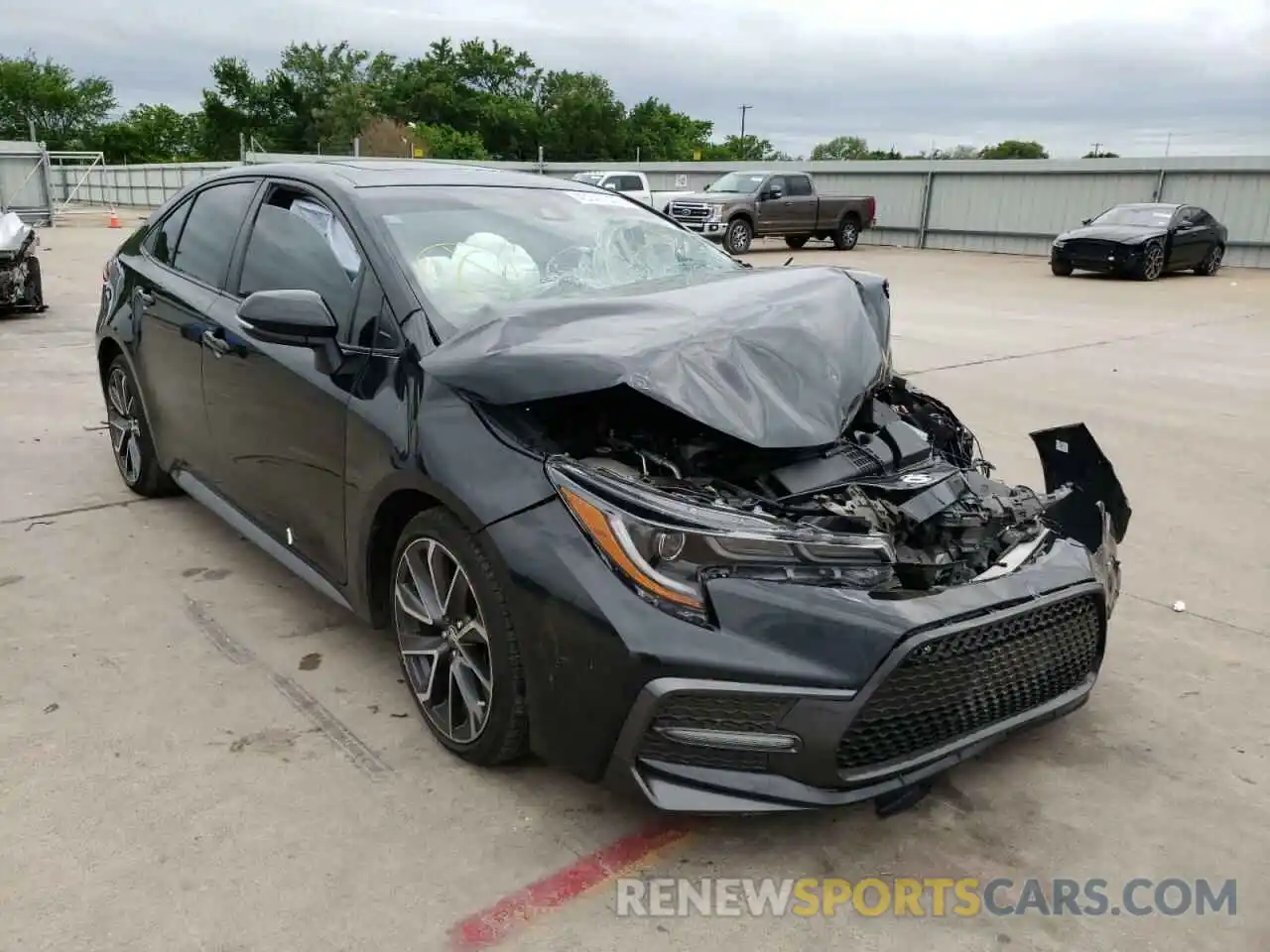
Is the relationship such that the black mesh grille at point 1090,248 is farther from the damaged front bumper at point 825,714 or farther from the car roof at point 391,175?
the damaged front bumper at point 825,714

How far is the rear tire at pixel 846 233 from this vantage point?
2453 centimetres

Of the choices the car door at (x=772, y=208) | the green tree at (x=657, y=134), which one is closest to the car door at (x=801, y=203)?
the car door at (x=772, y=208)

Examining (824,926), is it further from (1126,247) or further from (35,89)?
(35,89)

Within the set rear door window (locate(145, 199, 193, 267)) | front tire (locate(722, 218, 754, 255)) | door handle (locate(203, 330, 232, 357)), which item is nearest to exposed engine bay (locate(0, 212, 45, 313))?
rear door window (locate(145, 199, 193, 267))

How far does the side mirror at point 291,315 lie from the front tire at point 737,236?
19094 mm

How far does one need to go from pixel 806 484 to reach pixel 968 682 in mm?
674

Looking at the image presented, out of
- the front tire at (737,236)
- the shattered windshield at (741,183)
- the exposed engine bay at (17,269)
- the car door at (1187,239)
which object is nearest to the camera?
the exposed engine bay at (17,269)

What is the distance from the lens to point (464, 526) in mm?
2643

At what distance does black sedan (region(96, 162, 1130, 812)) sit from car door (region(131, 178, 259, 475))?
0.12m

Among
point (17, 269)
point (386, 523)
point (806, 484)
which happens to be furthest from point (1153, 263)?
point (386, 523)

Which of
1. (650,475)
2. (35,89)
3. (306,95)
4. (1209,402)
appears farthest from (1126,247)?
(35,89)

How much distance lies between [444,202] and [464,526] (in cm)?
147

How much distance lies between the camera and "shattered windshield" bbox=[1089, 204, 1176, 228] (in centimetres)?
1867

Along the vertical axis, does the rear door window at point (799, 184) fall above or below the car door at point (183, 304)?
above
